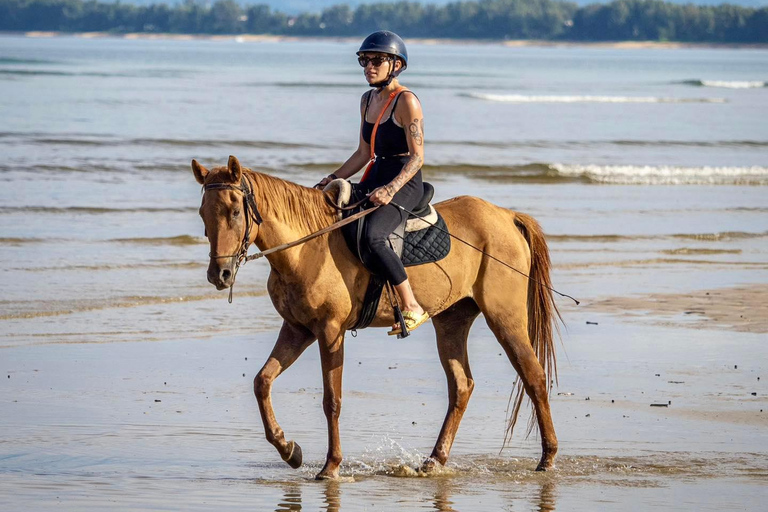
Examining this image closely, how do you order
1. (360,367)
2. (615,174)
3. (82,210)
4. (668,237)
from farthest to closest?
(615,174)
(82,210)
(668,237)
(360,367)

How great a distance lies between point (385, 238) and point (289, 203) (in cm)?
59

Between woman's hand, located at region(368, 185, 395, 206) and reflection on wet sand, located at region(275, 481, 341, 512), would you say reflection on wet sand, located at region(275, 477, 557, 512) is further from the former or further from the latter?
woman's hand, located at region(368, 185, 395, 206)

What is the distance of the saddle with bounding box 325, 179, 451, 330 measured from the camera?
660 centimetres

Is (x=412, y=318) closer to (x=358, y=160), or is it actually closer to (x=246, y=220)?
(x=358, y=160)

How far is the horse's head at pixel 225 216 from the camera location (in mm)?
6012

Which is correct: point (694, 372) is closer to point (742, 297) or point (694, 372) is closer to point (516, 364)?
point (516, 364)

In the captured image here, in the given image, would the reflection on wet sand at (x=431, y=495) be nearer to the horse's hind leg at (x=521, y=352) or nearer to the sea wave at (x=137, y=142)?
the horse's hind leg at (x=521, y=352)

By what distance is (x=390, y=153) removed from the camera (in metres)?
6.76

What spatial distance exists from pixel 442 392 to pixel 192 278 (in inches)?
214

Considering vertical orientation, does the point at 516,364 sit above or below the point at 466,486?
above

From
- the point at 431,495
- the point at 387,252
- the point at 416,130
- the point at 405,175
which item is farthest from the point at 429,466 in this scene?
the point at 416,130

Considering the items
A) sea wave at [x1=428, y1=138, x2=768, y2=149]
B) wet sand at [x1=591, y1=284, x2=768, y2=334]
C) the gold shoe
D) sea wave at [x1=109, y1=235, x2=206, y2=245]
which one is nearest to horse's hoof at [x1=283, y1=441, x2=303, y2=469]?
the gold shoe

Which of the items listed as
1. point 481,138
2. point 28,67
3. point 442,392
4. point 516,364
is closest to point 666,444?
point 516,364

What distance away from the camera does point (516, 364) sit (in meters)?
7.18
